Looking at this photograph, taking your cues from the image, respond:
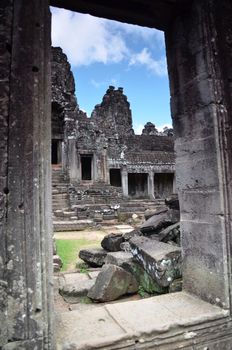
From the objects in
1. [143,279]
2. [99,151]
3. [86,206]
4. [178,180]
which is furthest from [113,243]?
[99,151]

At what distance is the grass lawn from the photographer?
5.88 metres

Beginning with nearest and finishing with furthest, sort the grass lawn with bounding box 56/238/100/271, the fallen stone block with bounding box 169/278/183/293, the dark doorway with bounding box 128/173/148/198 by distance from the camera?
the fallen stone block with bounding box 169/278/183/293
the grass lawn with bounding box 56/238/100/271
the dark doorway with bounding box 128/173/148/198

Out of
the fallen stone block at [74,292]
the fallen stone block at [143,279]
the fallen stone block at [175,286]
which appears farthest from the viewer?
the fallen stone block at [74,292]

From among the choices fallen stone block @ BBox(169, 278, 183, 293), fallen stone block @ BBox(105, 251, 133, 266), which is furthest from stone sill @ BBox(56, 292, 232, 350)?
fallen stone block @ BBox(105, 251, 133, 266)

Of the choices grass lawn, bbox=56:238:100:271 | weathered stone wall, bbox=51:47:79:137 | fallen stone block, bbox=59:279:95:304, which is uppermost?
weathered stone wall, bbox=51:47:79:137

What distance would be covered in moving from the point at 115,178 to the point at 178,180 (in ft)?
72.2

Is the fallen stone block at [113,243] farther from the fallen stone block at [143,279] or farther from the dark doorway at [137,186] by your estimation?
the dark doorway at [137,186]

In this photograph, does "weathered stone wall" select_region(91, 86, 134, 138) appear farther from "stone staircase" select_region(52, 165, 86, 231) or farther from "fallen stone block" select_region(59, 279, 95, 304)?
"fallen stone block" select_region(59, 279, 95, 304)

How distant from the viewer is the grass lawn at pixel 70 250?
19.3 feet

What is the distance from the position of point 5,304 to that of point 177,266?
88.1 inches

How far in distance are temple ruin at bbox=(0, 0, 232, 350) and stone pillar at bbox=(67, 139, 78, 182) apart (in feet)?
57.2

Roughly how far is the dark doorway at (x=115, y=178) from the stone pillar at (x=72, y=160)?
5270 mm

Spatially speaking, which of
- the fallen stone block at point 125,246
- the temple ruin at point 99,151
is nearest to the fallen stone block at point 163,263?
the fallen stone block at point 125,246

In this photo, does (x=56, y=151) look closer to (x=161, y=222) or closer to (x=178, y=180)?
(x=161, y=222)
